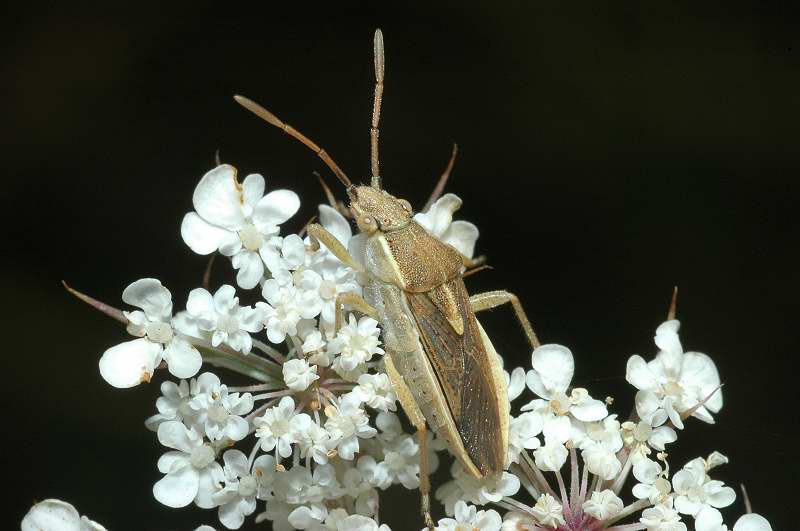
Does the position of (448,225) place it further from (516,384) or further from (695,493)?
(695,493)

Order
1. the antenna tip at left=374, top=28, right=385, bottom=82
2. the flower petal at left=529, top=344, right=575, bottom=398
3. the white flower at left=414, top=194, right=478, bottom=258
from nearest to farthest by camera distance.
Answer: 1. the flower petal at left=529, top=344, right=575, bottom=398
2. the white flower at left=414, top=194, right=478, bottom=258
3. the antenna tip at left=374, top=28, right=385, bottom=82

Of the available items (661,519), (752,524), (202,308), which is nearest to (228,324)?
(202,308)

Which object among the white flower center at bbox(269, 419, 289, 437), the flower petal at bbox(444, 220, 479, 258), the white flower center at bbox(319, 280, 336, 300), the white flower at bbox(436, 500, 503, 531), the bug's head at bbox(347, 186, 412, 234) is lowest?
the white flower at bbox(436, 500, 503, 531)

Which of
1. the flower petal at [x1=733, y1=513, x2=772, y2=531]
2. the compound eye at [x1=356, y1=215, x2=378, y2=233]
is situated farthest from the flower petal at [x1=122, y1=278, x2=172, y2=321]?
the flower petal at [x1=733, y1=513, x2=772, y2=531]

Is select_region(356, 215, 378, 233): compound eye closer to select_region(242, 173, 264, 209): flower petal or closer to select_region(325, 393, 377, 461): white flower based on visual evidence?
select_region(242, 173, 264, 209): flower petal

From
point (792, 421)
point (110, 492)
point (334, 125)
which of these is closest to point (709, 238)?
point (792, 421)

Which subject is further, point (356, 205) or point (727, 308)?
point (727, 308)

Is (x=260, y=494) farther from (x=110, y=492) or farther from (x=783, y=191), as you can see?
(x=783, y=191)

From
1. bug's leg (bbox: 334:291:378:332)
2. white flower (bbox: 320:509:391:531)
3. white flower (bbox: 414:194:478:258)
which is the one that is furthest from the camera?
white flower (bbox: 414:194:478:258)
